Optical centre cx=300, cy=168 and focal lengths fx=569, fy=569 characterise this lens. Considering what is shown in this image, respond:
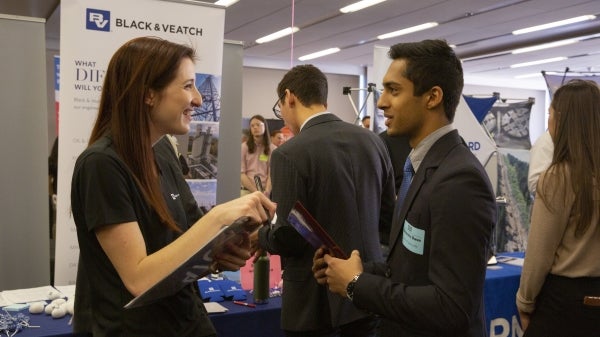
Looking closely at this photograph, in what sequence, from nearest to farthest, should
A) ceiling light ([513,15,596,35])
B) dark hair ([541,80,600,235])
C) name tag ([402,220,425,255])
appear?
name tag ([402,220,425,255]), dark hair ([541,80,600,235]), ceiling light ([513,15,596,35])

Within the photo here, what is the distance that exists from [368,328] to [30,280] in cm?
235

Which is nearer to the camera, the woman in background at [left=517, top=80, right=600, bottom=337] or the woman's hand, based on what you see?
the woman's hand

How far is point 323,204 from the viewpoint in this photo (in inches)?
88.7

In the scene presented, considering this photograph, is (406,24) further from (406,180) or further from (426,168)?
(426,168)

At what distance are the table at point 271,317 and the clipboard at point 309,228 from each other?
0.82 metres

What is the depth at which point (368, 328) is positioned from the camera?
2.29 m

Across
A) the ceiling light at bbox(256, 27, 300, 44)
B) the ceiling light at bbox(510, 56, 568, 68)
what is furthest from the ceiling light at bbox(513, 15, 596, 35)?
the ceiling light at bbox(256, 27, 300, 44)

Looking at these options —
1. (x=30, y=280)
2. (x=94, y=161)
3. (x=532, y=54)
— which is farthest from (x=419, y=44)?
(x=532, y=54)

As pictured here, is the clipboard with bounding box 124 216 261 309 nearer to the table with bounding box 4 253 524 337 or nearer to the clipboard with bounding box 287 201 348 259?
the clipboard with bounding box 287 201 348 259

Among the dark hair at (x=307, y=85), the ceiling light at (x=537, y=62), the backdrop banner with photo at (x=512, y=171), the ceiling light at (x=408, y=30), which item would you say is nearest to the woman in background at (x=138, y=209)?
the dark hair at (x=307, y=85)

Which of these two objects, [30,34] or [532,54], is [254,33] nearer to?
[532,54]

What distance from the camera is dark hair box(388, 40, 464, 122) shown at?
1461 millimetres

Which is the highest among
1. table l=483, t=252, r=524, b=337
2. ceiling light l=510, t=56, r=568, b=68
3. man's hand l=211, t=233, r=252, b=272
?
ceiling light l=510, t=56, r=568, b=68

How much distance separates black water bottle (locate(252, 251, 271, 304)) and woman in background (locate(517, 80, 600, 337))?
1.01m
